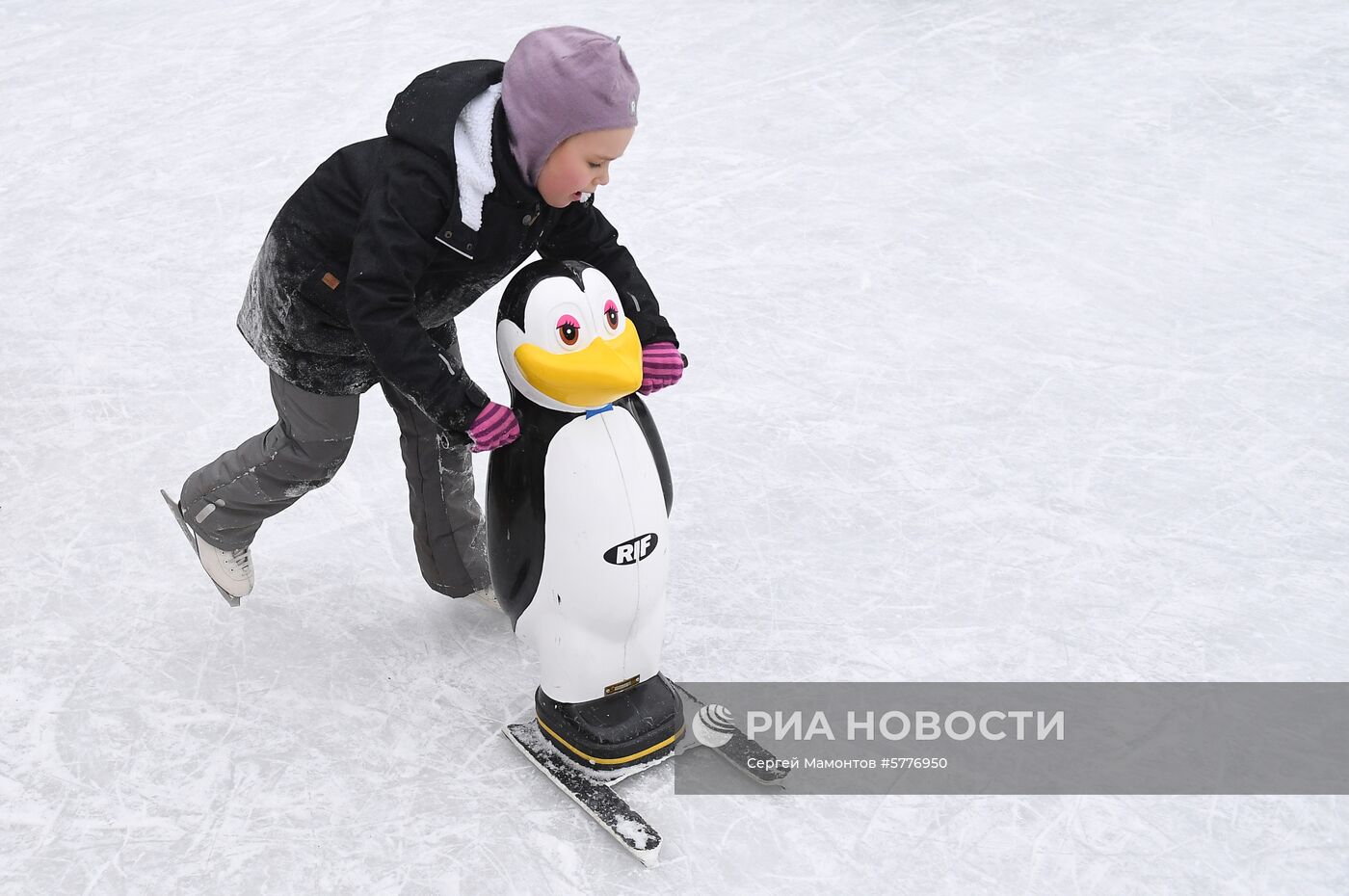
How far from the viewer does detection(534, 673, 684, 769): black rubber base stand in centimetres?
233

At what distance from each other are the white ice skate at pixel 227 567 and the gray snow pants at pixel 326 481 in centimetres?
2

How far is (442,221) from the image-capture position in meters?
2.06

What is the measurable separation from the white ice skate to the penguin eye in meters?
0.99

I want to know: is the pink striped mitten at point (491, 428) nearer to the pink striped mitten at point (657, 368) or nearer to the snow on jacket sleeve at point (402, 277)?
the snow on jacket sleeve at point (402, 277)

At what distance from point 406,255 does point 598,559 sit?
0.55 m

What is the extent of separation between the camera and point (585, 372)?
80.7 inches

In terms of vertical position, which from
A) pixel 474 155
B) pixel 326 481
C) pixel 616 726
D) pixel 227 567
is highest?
pixel 474 155

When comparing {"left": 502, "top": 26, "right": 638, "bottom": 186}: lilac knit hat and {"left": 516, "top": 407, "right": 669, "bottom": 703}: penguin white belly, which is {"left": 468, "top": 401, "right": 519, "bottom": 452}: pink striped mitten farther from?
Result: {"left": 502, "top": 26, "right": 638, "bottom": 186}: lilac knit hat

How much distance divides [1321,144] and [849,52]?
5.72 feet

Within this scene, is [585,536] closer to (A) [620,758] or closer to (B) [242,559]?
(A) [620,758]

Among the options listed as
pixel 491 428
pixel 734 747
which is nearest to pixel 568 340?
pixel 491 428

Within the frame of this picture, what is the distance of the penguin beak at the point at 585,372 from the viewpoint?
205cm

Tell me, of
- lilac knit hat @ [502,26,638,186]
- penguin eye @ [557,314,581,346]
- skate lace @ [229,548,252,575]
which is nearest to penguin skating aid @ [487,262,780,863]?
penguin eye @ [557,314,581,346]

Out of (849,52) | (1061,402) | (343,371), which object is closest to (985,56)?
(849,52)
